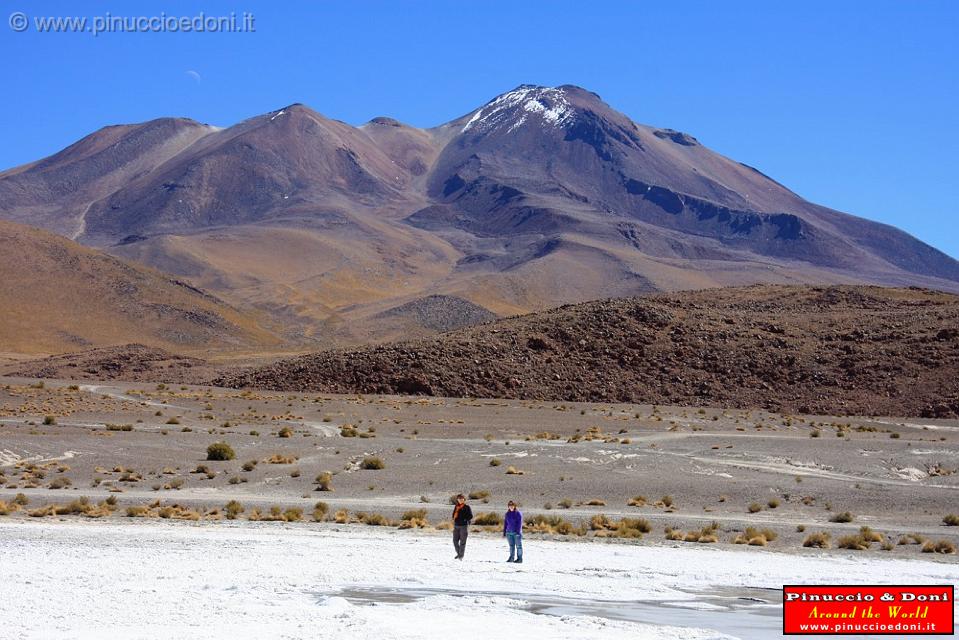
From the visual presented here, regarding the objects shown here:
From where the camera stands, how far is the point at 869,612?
12633 mm

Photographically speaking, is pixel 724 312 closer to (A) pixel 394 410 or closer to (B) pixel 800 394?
(B) pixel 800 394

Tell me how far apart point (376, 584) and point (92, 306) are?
10205 centimetres

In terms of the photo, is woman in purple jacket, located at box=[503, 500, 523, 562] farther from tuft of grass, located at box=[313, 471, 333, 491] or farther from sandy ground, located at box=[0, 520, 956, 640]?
tuft of grass, located at box=[313, 471, 333, 491]

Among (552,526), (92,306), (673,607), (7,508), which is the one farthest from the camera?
(92,306)

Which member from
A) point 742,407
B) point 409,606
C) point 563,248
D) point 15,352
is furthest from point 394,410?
point 563,248

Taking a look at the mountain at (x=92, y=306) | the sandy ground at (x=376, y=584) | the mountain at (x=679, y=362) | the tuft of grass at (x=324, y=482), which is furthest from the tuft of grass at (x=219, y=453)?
the mountain at (x=92, y=306)

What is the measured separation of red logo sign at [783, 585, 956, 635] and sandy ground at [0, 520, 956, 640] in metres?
0.44

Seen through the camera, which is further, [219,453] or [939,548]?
[219,453]

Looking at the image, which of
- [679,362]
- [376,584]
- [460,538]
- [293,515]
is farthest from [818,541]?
[679,362]

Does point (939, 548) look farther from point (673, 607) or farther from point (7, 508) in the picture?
point (7, 508)

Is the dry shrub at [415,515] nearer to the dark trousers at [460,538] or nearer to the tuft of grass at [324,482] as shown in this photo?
the tuft of grass at [324,482]

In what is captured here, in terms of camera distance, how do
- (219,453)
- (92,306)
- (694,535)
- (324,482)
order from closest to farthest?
(694,535) → (324,482) → (219,453) → (92,306)

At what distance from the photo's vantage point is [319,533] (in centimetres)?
2167

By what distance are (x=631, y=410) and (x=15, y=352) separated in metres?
61.9
